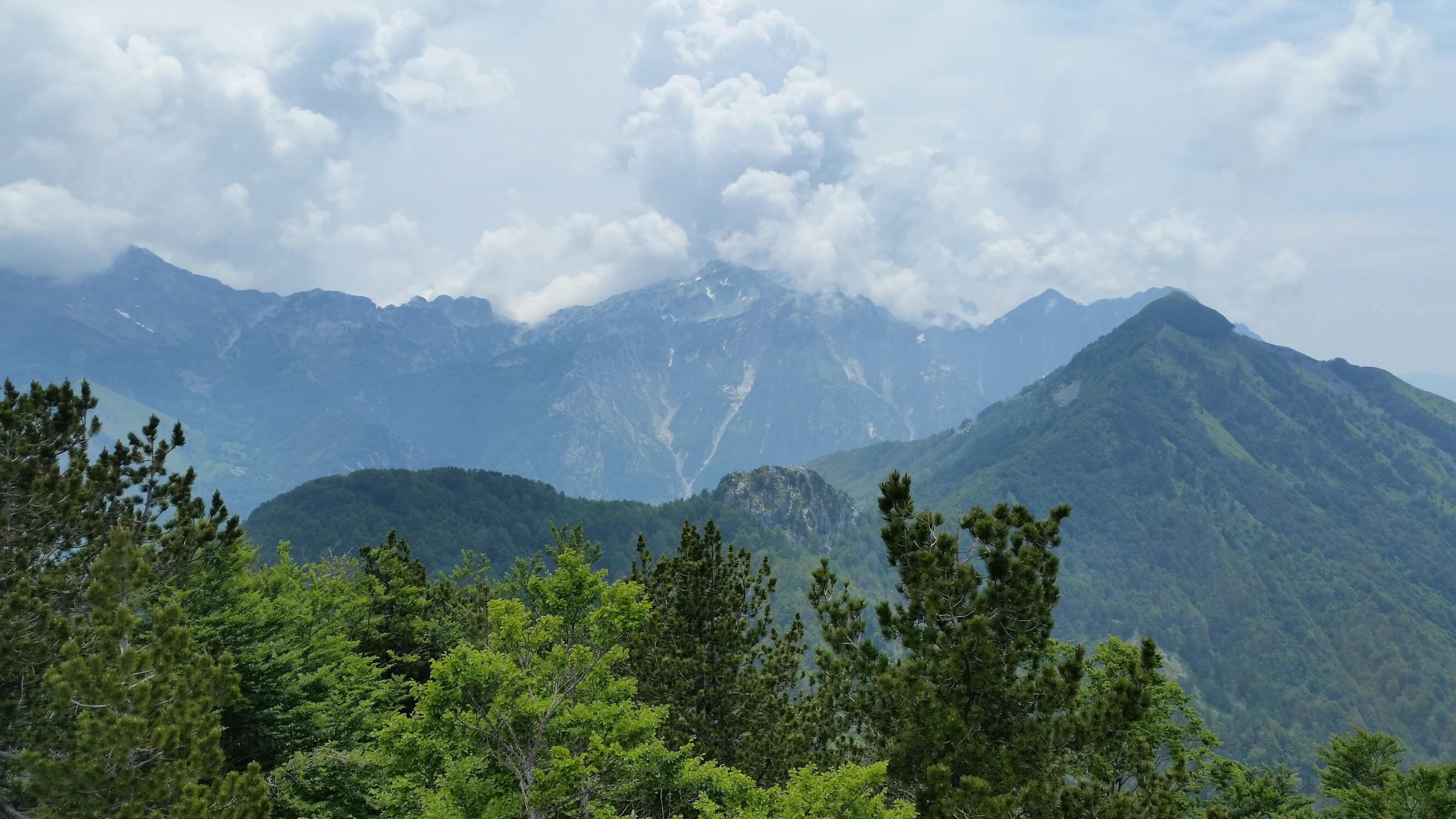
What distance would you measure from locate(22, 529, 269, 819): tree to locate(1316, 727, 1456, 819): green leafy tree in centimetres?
4099

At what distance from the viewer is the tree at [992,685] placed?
709 inches

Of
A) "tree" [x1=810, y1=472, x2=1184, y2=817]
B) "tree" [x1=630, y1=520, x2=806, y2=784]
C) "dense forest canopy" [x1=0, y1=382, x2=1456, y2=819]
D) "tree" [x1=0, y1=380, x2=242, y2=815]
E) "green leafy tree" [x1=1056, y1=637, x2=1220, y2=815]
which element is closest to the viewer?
"dense forest canopy" [x1=0, y1=382, x2=1456, y2=819]

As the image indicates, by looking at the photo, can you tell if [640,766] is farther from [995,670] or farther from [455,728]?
[995,670]


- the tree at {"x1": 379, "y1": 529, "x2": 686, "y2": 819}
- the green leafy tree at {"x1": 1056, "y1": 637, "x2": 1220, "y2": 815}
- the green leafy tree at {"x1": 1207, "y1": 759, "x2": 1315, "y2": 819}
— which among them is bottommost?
the green leafy tree at {"x1": 1207, "y1": 759, "x2": 1315, "y2": 819}

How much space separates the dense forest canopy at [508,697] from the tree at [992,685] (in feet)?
0.23

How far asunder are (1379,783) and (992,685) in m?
34.0

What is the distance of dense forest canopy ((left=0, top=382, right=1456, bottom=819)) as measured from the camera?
1711 centimetres

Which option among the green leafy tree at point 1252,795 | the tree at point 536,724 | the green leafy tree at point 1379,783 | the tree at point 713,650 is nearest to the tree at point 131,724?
the tree at point 536,724

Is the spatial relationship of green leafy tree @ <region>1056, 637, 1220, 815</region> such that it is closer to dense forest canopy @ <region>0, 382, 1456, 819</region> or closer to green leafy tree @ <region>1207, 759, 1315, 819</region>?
dense forest canopy @ <region>0, 382, 1456, 819</region>

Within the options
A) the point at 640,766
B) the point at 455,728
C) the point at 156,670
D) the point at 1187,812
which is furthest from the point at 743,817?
the point at 1187,812

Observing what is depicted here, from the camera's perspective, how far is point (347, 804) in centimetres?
2675

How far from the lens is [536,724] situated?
1912 centimetres

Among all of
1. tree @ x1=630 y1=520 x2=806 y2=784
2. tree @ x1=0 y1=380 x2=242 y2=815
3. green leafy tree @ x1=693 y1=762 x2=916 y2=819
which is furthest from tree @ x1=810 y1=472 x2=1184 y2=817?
tree @ x1=0 y1=380 x2=242 y2=815

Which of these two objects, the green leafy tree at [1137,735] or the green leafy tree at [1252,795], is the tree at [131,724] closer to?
A: the green leafy tree at [1137,735]
